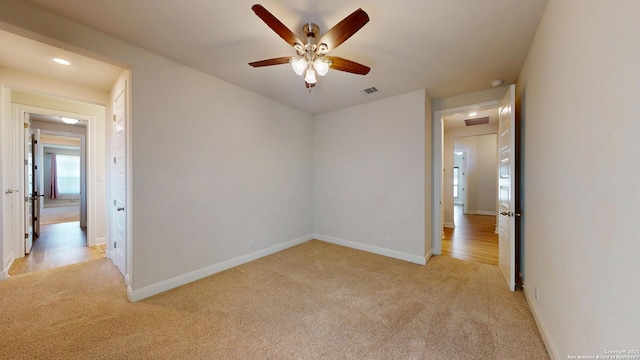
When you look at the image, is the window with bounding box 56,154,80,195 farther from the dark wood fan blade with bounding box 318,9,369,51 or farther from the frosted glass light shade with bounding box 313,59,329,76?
the dark wood fan blade with bounding box 318,9,369,51

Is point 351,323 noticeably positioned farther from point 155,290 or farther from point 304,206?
point 304,206

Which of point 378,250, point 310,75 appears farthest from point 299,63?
point 378,250

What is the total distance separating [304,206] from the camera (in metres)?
4.57

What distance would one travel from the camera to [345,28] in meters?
1.62

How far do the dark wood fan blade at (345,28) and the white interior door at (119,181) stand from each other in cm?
253

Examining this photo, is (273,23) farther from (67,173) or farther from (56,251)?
(67,173)

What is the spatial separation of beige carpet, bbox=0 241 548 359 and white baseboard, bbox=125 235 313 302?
0.10 metres

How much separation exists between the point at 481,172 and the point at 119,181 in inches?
370

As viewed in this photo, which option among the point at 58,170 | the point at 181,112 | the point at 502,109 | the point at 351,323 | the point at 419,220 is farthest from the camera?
the point at 58,170

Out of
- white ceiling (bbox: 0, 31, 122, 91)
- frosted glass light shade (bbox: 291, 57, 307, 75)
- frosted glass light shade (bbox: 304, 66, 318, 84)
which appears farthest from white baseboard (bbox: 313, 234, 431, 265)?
white ceiling (bbox: 0, 31, 122, 91)

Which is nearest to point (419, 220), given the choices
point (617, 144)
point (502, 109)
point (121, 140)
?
point (502, 109)

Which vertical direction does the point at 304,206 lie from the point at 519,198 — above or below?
below

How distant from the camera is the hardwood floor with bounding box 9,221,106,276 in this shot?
3.19m

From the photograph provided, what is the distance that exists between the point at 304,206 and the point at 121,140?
2.99 meters
